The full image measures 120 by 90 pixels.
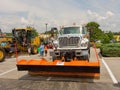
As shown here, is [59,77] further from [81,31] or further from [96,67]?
[81,31]

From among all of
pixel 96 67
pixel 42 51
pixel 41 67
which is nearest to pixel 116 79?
pixel 96 67

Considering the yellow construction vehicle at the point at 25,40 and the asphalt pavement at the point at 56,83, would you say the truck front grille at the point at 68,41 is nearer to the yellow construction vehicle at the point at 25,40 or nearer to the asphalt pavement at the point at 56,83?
the asphalt pavement at the point at 56,83

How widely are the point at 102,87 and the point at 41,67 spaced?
2.77m

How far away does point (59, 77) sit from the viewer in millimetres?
10805

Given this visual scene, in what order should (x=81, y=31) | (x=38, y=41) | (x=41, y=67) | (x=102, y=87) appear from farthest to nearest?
1. (x=38, y=41)
2. (x=81, y=31)
3. (x=41, y=67)
4. (x=102, y=87)

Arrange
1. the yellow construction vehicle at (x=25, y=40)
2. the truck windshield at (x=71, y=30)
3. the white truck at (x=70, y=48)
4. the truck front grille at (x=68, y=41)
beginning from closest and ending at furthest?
the white truck at (x=70, y=48), the truck front grille at (x=68, y=41), the truck windshield at (x=71, y=30), the yellow construction vehicle at (x=25, y=40)

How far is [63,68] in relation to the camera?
395 inches

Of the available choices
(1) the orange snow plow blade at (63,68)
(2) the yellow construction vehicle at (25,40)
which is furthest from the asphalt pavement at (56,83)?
(2) the yellow construction vehicle at (25,40)

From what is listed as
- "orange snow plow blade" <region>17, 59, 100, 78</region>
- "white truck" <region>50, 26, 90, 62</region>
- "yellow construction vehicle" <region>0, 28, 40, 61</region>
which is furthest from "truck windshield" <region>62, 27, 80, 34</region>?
"yellow construction vehicle" <region>0, 28, 40, 61</region>

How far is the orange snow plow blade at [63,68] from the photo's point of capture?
31.8ft

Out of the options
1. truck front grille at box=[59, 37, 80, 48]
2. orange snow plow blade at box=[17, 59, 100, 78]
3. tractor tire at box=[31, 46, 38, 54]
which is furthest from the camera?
tractor tire at box=[31, 46, 38, 54]

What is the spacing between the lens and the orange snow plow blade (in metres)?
9.70

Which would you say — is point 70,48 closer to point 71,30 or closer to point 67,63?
point 71,30

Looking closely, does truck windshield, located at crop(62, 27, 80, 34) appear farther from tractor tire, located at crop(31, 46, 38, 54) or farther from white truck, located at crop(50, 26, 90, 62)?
tractor tire, located at crop(31, 46, 38, 54)
